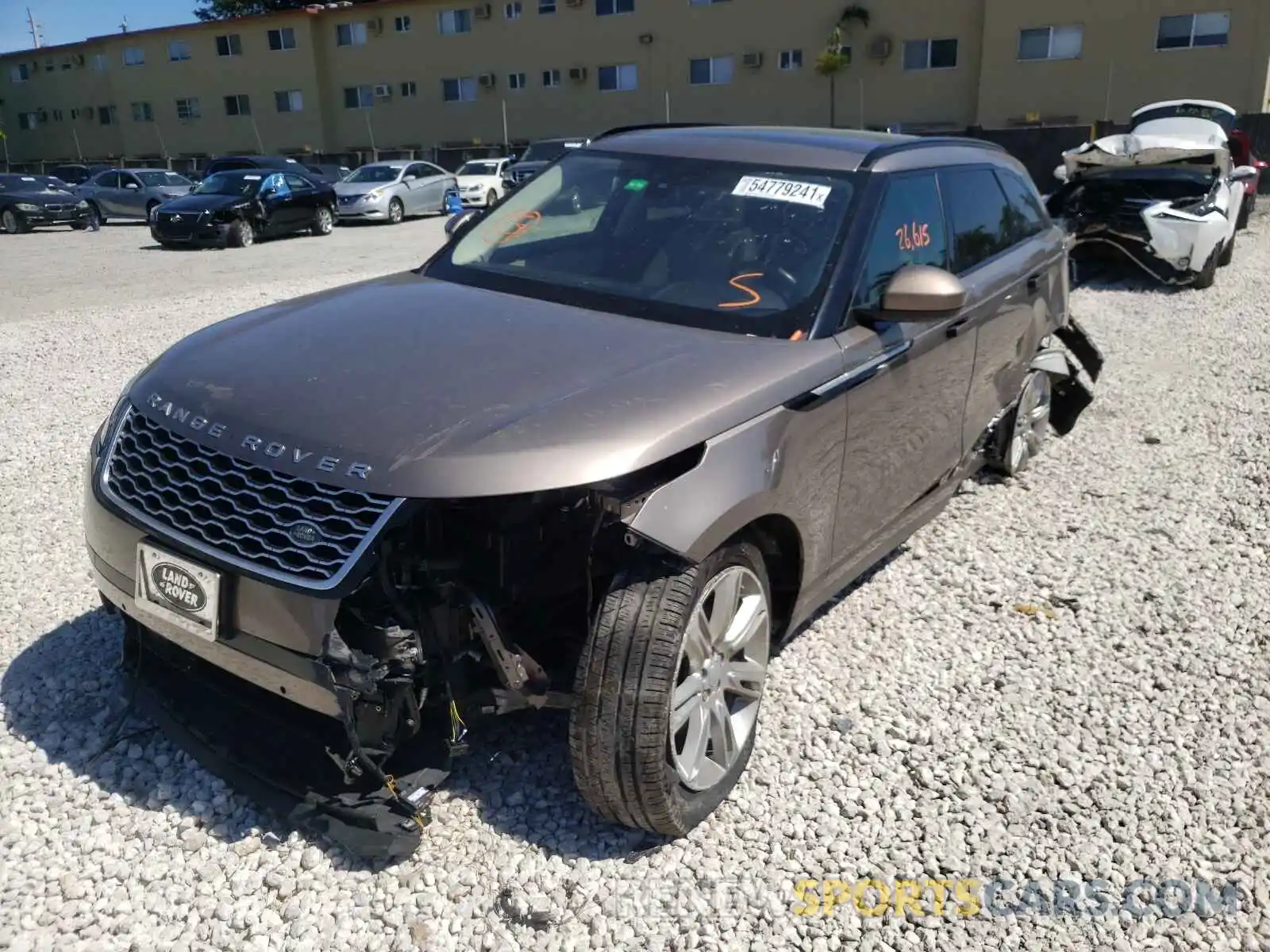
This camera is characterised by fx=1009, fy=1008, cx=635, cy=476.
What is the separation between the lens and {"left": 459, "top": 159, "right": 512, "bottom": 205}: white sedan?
27.1m

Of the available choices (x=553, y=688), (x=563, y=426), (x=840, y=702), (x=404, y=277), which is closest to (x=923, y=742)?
(x=840, y=702)

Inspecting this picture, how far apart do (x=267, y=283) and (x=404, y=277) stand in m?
10.2

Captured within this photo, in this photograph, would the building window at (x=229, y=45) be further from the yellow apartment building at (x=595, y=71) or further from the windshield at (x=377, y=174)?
the windshield at (x=377, y=174)

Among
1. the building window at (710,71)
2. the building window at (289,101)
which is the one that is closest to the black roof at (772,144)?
the building window at (710,71)

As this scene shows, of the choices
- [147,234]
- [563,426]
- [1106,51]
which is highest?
[1106,51]

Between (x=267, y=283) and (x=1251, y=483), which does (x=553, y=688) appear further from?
(x=267, y=283)

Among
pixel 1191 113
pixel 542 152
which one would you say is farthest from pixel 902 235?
pixel 542 152

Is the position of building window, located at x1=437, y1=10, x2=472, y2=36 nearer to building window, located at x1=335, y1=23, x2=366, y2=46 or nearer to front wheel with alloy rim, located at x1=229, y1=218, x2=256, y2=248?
building window, located at x1=335, y1=23, x2=366, y2=46

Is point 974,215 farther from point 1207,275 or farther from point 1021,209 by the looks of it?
point 1207,275

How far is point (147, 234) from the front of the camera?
23.5 m

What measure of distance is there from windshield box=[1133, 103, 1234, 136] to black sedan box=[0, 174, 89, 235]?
2326 cm

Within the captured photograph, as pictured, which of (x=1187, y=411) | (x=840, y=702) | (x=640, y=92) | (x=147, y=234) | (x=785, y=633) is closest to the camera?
(x=785, y=633)

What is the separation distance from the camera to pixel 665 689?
265 cm

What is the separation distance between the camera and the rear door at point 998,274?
14.5ft
